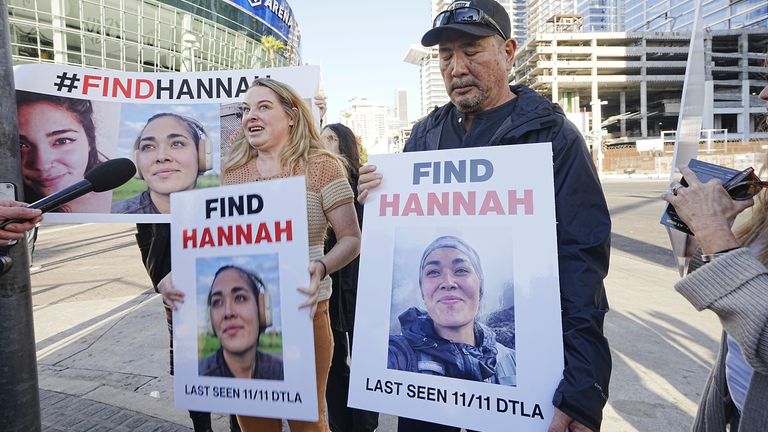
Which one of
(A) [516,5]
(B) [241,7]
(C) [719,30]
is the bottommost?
(B) [241,7]

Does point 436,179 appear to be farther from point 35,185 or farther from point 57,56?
point 57,56

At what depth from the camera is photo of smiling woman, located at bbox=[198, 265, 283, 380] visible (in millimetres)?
1779

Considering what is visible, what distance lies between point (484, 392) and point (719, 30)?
97.3m

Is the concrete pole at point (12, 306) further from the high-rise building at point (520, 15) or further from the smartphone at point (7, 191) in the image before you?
the high-rise building at point (520, 15)

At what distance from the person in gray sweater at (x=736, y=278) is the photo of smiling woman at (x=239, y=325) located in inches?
53.5

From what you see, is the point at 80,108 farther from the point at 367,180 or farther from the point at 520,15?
the point at 520,15

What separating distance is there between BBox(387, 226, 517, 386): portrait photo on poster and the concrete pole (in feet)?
6.11

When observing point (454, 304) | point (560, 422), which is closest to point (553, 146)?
point (454, 304)

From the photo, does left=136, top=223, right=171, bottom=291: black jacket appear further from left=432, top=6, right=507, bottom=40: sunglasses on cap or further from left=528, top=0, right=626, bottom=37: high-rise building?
left=528, top=0, right=626, bottom=37: high-rise building

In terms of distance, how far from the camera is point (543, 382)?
4.82 ft

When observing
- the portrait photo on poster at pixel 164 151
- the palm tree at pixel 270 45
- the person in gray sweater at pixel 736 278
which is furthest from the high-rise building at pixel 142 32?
the person in gray sweater at pixel 736 278

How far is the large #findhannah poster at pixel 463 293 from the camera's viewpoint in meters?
1.49

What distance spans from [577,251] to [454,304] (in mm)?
435

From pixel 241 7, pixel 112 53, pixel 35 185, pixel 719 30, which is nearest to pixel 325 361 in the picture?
pixel 35 185
